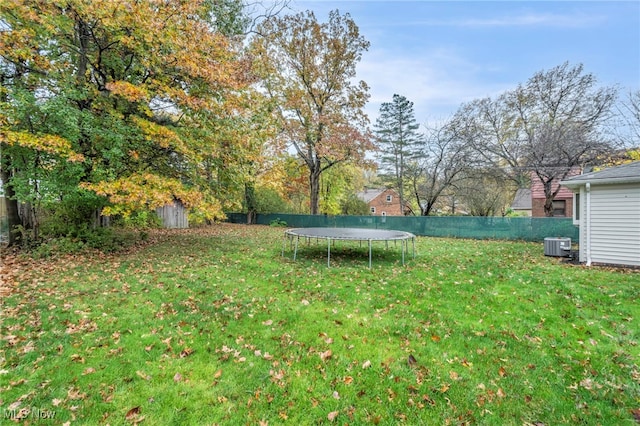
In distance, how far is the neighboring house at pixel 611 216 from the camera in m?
6.94

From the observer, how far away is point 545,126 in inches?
519

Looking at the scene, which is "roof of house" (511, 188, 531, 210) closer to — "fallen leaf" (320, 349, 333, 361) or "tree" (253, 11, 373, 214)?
"tree" (253, 11, 373, 214)

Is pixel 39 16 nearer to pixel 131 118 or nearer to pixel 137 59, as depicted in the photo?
pixel 137 59

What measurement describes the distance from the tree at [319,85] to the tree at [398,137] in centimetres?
540

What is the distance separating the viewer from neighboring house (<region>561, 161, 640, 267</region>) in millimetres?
6941

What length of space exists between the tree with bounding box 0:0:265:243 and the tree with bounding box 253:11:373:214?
8420 millimetres

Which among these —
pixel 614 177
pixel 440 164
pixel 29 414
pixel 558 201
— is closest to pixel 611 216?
pixel 614 177

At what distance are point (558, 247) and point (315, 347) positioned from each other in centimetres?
873

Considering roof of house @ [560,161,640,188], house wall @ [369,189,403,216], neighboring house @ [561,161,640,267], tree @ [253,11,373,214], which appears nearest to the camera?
roof of house @ [560,161,640,188]

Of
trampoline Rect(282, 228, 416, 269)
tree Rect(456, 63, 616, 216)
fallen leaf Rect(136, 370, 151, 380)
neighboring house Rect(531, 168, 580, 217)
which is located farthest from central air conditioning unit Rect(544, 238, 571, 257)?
fallen leaf Rect(136, 370, 151, 380)

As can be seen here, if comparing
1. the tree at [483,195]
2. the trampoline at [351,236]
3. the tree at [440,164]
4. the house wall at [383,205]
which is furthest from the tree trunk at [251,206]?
the house wall at [383,205]

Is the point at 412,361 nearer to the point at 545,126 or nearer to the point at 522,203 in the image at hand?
the point at 545,126

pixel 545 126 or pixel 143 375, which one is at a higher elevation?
pixel 545 126

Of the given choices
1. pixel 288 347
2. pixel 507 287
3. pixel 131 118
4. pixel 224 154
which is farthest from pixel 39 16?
pixel 507 287
